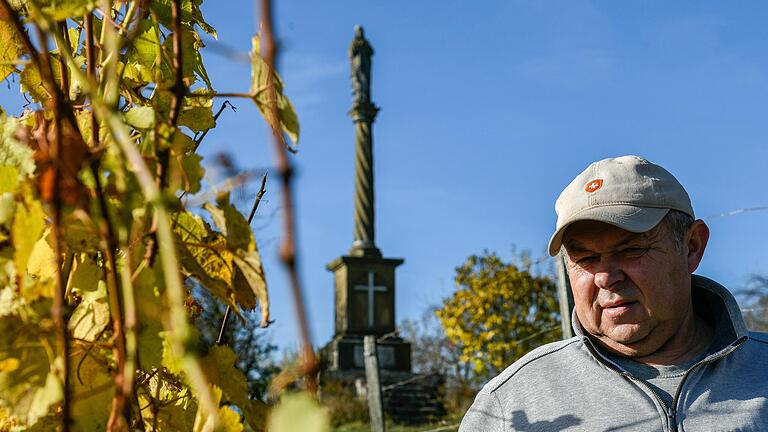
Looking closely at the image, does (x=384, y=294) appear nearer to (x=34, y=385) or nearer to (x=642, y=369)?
(x=642, y=369)

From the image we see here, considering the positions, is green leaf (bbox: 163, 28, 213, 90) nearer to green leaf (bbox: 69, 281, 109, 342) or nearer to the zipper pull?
green leaf (bbox: 69, 281, 109, 342)

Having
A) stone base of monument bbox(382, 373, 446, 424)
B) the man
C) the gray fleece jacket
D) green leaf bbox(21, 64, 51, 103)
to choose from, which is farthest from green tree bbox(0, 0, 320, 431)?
stone base of monument bbox(382, 373, 446, 424)

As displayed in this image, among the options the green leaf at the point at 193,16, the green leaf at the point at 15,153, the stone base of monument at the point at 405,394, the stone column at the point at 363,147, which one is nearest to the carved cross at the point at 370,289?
the stone column at the point at 363,147

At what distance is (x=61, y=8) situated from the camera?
48 cm

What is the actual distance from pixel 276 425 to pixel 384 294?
1604cm


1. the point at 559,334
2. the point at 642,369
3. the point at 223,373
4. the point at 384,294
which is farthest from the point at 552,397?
the point at 384,294

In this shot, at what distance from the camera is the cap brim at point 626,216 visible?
1849mm

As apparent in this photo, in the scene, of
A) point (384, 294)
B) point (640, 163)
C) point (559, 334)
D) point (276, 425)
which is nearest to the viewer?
point (276, 425)

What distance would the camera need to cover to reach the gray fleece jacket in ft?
5.75

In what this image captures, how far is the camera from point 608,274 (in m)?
1.87

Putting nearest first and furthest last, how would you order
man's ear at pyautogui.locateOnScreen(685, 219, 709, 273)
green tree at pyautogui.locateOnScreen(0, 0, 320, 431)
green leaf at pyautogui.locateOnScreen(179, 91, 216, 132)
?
green tree at pyautogui.locateOnScreen(0, 0, 320, 431) → green leaf at pyautogui.locateOnScreen(179, 91, 216, 132) → man's ear at pyautogui.locateOnScreen(685, 219, 709, 273)

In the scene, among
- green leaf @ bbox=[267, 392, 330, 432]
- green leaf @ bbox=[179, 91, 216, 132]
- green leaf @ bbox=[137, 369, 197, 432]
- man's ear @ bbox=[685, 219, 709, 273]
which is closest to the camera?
green leaf @ bbox=[267, 392, 330, 432]

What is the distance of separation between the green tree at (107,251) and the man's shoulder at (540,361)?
1427 mm

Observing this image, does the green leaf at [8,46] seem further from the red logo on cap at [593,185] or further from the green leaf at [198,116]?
the red logo on cap at [593,185]
